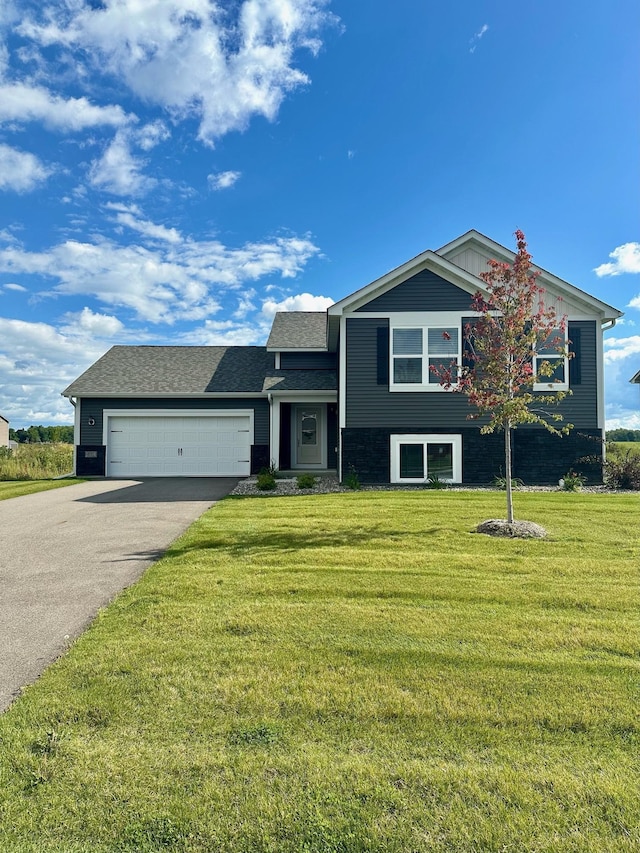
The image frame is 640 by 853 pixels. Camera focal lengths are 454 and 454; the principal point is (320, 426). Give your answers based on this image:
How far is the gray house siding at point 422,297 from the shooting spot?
13.2 metres

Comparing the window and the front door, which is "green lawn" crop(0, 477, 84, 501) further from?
the window

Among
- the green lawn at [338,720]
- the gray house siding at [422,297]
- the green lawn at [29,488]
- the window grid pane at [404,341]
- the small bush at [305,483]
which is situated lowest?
the green lawn at [338,720]

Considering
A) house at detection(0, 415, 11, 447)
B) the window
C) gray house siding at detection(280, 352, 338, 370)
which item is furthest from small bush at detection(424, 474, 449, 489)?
house at detection(0, 415, 11, 447)

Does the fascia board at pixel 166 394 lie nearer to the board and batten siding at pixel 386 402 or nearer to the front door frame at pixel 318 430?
the front door frame at pixel 318 430

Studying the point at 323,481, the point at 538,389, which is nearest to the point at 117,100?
the point at 323,481

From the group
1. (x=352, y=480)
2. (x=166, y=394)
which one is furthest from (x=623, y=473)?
(x=166, y=394)

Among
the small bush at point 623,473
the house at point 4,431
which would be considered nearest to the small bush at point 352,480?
the small bush at point 623,473

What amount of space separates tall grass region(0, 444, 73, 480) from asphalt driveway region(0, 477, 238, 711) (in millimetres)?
5695

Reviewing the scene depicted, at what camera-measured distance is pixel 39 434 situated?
4562 cm

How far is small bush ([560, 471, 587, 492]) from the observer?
12115 mm

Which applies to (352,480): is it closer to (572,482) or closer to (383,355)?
(383,355)

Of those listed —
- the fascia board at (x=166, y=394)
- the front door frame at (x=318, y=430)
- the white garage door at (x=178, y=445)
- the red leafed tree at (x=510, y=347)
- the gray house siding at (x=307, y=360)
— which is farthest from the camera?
the gray house siding at (x=307, y=360)

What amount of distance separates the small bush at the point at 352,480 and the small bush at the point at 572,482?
5.53 m

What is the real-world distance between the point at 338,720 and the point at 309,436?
49.9 feet
